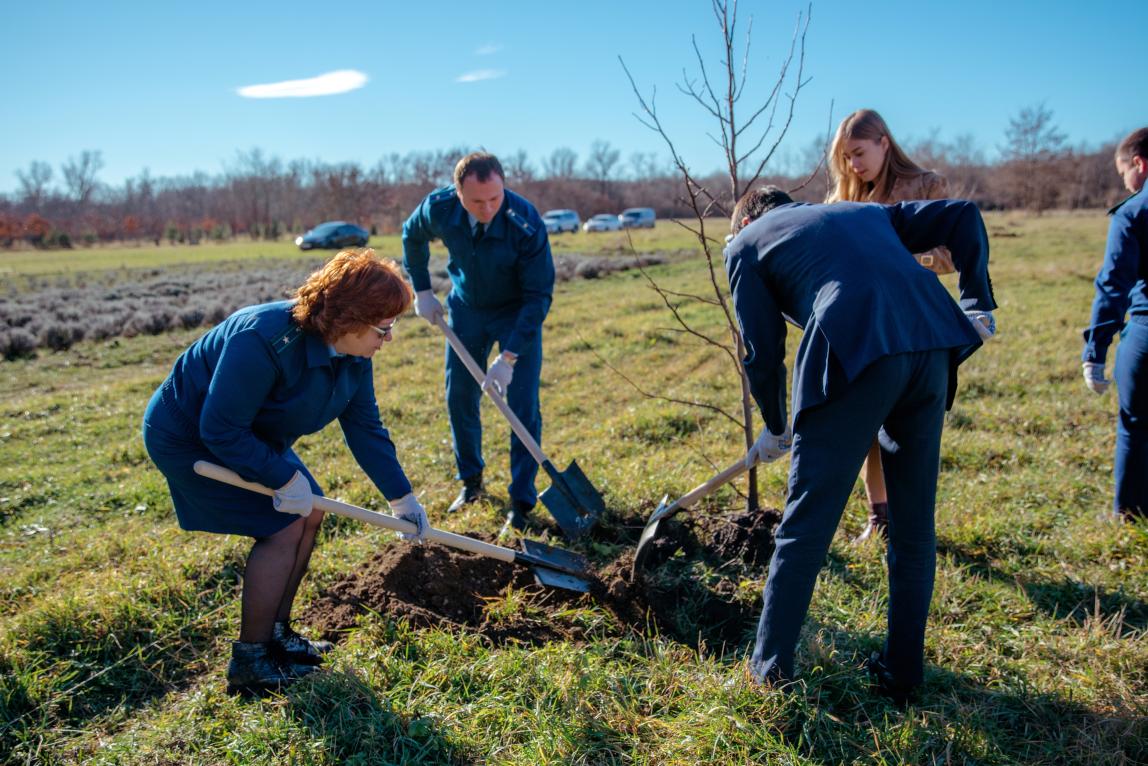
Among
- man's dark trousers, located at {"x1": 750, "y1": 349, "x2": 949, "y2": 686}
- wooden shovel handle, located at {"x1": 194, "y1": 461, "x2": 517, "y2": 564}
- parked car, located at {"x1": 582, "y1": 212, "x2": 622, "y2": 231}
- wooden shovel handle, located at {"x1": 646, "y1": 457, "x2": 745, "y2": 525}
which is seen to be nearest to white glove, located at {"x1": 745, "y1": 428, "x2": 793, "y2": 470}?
wooden shovel handle, located at {"x1": 646, "y1": 457, "x2": 745, "y2": 525}

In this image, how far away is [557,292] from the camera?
1747 cm

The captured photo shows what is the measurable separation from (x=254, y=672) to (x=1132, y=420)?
14.4 feet

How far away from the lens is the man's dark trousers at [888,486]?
95.3 inches

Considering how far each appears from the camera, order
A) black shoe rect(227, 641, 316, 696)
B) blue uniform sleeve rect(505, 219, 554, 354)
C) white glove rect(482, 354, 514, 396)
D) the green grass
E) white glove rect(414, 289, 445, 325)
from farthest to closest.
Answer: the green grass → white glove rect(414, 289, 445, 325) → blue uniform sleeve rect(505, 219, 554, 354) → white glove rect(482, 354, 514, 396) → black shoe rect(227, 641, 316, 696)

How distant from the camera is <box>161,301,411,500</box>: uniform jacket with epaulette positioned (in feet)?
8.66

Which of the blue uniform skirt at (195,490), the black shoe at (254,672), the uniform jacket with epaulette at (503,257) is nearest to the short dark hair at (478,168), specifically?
the uniform jacket with epaulette at (503,257)

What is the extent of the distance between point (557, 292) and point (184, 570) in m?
14.0

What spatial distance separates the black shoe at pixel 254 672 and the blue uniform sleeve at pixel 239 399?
781 mm

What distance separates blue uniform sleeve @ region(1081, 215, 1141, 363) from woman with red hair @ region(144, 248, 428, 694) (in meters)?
3.52

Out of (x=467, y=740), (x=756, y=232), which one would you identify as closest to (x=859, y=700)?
(x=467, y=740)

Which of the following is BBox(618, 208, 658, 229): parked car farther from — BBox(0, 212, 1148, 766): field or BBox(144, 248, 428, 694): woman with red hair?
BBox(144, 248, 428, 694): woman with red hair

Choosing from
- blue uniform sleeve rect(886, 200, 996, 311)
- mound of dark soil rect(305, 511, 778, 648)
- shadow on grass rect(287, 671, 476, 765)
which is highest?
blue uniform sleeve rect(886, 200, 996, 311)

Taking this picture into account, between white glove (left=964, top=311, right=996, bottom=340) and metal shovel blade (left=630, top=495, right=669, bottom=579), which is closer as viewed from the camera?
white glove (left=964, top=311, right=996, bottom=340)

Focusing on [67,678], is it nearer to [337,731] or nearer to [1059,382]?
[337,731]
